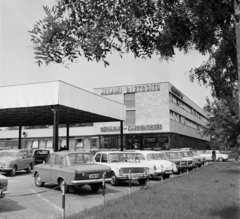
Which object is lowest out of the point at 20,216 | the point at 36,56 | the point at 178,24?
the point at 20,216

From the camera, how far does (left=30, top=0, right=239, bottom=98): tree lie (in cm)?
526

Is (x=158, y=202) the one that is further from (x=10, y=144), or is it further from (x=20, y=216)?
(x=10, y=144)

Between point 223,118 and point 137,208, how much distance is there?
15257 mm

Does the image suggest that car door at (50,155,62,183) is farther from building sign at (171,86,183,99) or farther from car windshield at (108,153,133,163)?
building sign at (171,86,183,99)

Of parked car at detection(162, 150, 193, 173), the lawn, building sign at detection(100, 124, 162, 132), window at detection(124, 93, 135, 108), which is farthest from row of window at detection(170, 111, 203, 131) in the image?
the lawn

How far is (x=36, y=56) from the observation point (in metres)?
5.19

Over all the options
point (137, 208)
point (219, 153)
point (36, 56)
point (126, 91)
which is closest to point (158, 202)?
point (137, 208)

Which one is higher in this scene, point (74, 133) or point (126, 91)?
point (126, 91)

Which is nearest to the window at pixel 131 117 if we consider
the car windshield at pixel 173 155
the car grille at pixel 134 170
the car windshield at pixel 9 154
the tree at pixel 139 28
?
the car windshield at pixel 173 155

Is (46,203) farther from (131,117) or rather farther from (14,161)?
(131,117)

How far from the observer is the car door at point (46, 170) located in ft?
45.1

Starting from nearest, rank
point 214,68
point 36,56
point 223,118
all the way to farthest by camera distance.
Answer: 1. point 36,56
2. point 214,68
3. point 223,118

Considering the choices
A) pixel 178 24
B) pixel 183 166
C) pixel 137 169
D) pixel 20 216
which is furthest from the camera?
pixel 183 166

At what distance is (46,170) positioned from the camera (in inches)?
547
